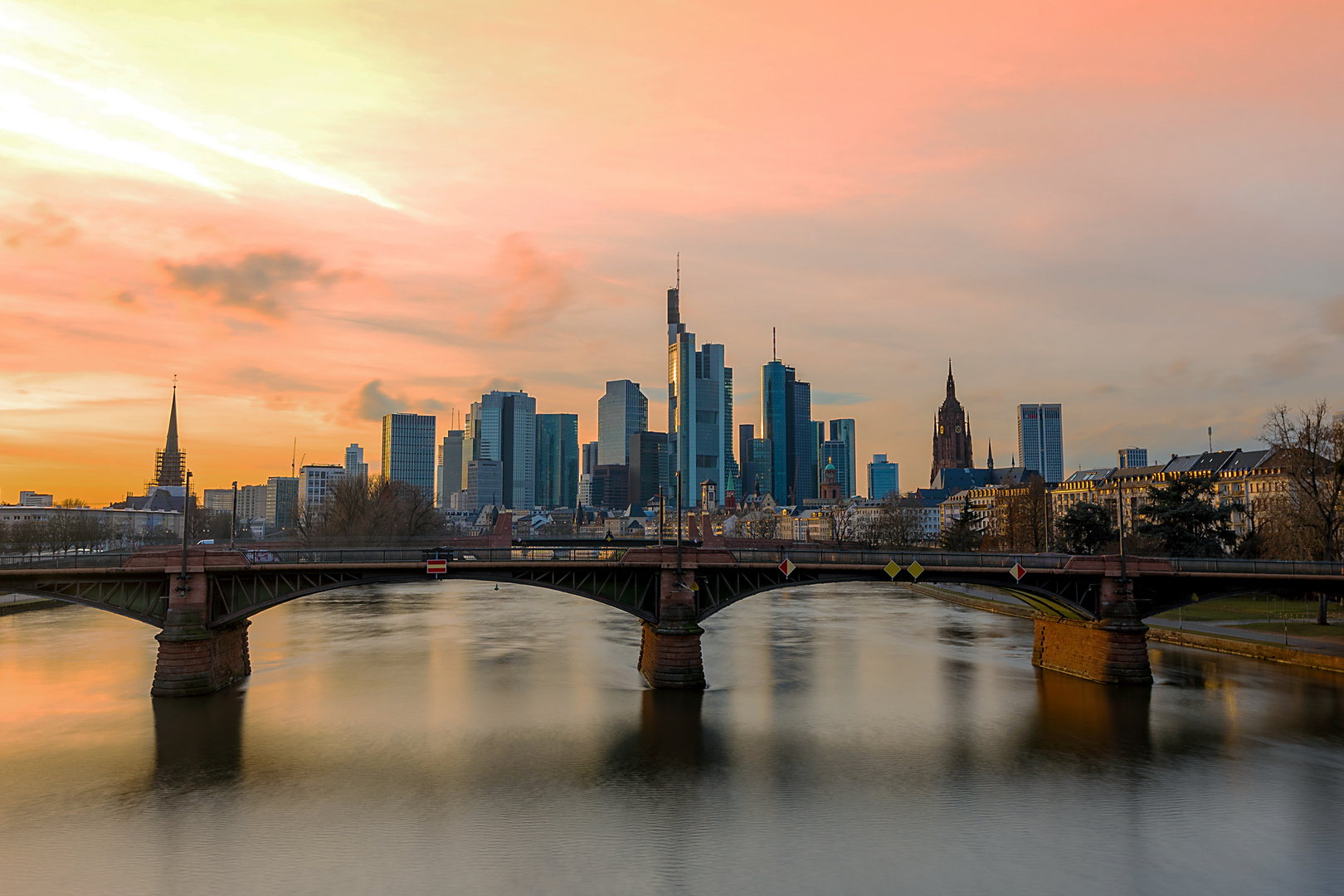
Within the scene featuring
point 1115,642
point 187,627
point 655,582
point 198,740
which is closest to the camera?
point 198,740

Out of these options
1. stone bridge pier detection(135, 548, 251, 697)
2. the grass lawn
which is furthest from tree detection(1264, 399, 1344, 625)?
stone bridge pier detection(135, 548, 251, 697)

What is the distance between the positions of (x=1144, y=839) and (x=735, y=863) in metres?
14.1

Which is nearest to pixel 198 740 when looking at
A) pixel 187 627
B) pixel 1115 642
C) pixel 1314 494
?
pixel 187 627

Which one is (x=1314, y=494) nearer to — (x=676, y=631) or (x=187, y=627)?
(x=676, y=631)

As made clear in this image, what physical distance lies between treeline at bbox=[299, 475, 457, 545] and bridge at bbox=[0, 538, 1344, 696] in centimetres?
6638

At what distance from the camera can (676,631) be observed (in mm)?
52938

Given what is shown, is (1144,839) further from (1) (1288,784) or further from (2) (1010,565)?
(2) (1010,565)

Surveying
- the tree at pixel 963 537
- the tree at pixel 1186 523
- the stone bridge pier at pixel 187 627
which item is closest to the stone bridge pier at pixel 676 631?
the stone bridge pier at pixel 187 627

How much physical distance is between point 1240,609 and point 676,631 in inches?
2478

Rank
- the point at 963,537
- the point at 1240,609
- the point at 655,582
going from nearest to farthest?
the point at 655,582 → the point at 1240,609 → the point at 963,537

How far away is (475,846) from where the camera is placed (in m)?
29.7

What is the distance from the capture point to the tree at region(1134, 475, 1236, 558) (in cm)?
8775

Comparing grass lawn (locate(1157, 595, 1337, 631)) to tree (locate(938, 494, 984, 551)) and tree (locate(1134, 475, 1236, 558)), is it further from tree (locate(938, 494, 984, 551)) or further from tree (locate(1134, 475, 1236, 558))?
tree (locate(938, 494, 984, 551))

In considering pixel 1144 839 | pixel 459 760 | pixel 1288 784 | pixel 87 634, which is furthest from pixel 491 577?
pixel 87 634
